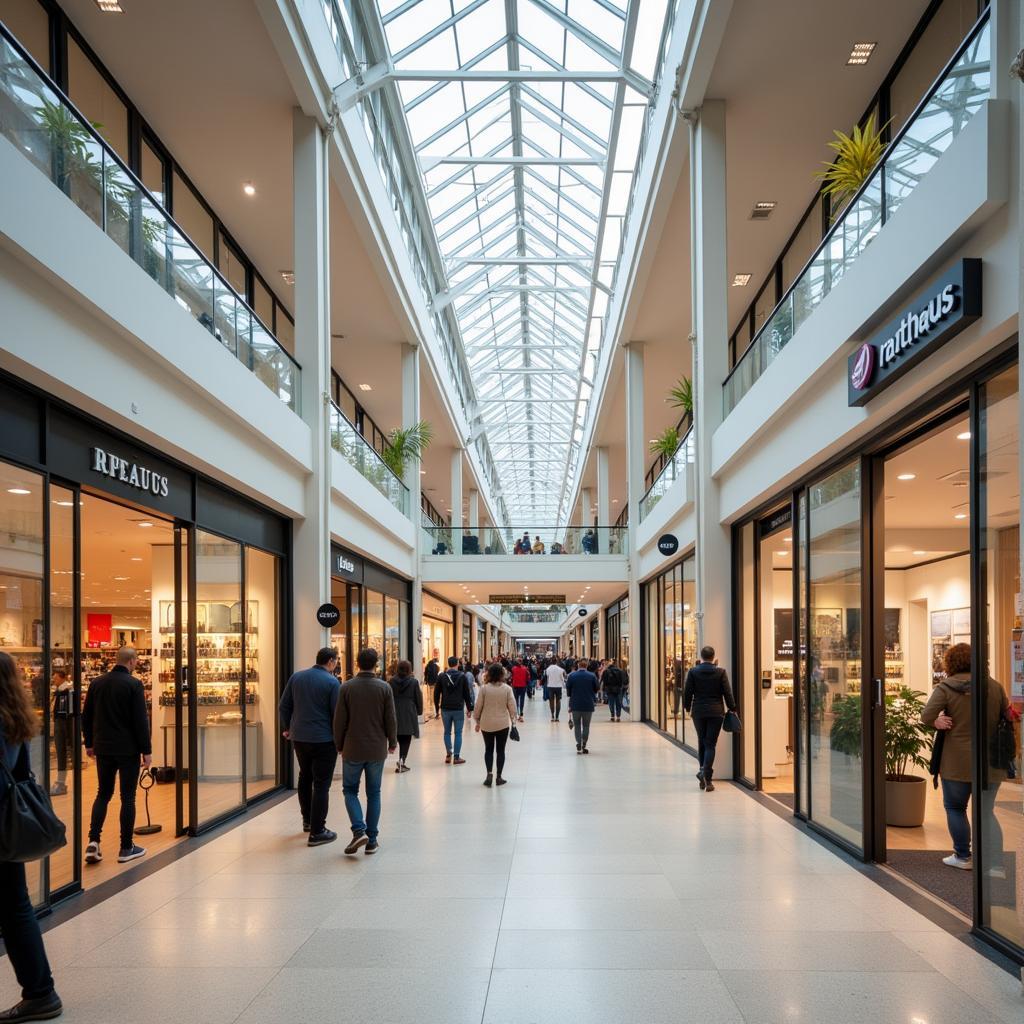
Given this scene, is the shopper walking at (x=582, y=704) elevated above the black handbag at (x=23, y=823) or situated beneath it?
situated beneath

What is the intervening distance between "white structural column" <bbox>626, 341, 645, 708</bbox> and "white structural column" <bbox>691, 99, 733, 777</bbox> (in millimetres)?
8638

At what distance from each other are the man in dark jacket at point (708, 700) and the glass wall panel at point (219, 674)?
4845 mm

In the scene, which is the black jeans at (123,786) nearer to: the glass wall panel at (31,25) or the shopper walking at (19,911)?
the shopper walking at (19,911)

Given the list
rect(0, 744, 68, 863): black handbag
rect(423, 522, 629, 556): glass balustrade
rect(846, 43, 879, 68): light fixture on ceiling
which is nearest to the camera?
rect(0, 744, 68, 863): black handbag

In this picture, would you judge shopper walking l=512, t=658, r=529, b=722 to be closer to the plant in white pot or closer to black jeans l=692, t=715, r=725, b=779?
black jeans l=692, t=715, r=725, b=779

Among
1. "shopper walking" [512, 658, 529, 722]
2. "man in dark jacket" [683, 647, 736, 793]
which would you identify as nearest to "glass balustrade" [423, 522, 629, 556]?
"shopper walking" [512, 658, 529, 722]

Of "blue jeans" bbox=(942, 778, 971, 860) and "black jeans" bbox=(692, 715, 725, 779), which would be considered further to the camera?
"black jeans" bbox=(692, 715, 725, 779)

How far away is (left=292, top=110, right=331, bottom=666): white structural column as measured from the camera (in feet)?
38.5

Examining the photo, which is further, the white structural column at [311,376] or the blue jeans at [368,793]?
the white structural column at [311,376]

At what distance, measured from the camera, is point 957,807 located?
22.0 ft

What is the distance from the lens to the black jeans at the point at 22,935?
4176mm

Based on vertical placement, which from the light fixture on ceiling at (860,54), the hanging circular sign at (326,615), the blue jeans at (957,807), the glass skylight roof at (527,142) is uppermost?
the glass skylight roof at (527,142)

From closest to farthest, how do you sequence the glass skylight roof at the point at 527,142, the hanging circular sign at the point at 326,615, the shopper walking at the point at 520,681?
1. the hanging circular sign at the point at 326,615
2. the glass skylight roof at the point at 527,142
3. the shopper walking at the point at 520,681

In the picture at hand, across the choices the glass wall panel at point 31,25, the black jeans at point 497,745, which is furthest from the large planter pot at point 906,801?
the glass wall panel at point 31,25
